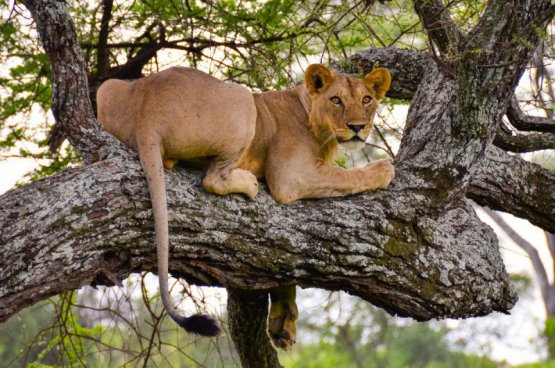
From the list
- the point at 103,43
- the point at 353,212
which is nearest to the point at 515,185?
the point at 353,212

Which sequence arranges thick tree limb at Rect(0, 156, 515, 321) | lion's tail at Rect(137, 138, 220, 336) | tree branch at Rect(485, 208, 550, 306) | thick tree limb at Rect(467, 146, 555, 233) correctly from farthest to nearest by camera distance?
tree branch at Rect(485, 208, 550, 306) → thick tree limb at Rect(467, 146, 555, 233) → lion's tail at Rect(137, 138, 220, 336) → thick tree limb at Rect(0, 156, 515, 321)

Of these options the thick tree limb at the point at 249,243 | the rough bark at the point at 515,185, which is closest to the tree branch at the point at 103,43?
the rough bark at the point at 515,185

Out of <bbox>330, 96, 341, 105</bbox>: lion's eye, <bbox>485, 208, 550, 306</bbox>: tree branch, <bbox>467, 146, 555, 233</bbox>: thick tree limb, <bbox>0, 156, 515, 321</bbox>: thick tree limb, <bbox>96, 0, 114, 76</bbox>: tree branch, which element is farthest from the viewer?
<bbox>485, 208, 550, 306</bbox>: tree branch

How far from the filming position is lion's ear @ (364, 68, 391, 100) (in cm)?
504

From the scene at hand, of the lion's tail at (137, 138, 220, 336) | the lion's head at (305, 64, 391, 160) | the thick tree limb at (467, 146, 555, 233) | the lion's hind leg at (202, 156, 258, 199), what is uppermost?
the lion's head at (305, 64, 391, 160)

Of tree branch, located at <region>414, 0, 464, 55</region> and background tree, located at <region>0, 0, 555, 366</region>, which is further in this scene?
tree branch, located at <region>414, 0, 464, 55</region>

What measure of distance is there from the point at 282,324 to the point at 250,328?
1.38ft

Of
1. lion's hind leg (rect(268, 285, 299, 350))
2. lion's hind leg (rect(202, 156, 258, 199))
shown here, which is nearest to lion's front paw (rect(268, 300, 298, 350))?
lion's hind leg (rect(268, 285, 299, 350))

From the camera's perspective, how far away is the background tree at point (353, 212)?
367cm

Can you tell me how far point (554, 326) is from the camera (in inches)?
284

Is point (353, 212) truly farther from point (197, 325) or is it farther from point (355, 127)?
point (197, 325)

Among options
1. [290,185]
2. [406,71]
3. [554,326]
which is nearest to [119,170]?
[290,185]

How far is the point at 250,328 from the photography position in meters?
5.45

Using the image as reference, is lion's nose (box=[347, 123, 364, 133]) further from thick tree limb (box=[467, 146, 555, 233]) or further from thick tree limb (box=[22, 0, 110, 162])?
thick tree limb (box=[22, 0, 110, 162])
